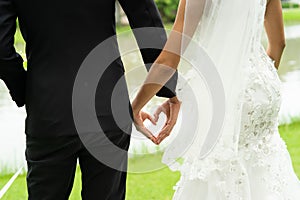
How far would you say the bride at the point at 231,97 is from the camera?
2182 mm

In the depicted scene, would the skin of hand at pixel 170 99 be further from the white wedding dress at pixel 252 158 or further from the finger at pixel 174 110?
the white wedding dress at pixel 252 158

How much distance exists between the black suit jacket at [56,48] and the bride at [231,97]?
0.14 meters

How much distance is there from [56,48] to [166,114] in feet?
1.90

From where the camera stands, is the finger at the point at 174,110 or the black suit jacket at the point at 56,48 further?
the finger at the point at 174,110

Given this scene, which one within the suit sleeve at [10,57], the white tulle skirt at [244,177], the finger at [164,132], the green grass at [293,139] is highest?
the suit sleeve at [10,57]

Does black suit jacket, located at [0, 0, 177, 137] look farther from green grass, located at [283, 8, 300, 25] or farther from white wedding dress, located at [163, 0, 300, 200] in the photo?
green grass, located at [283, 8, 300, 25]

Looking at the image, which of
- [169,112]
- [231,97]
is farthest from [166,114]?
[231,97]

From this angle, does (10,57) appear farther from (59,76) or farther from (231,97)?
(231,97)

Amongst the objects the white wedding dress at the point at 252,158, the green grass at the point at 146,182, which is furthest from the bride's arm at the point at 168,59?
the green grass at the point at 146,182

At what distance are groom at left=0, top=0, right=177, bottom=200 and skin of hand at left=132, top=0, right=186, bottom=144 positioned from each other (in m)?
0.04

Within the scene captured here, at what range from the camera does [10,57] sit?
6.60ft

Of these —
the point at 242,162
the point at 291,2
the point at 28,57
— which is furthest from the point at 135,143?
the point at 291,2

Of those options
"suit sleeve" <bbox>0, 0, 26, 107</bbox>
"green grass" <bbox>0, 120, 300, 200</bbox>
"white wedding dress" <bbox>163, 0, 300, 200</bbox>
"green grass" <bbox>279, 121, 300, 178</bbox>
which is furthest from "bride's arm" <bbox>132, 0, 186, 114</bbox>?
"green grass" <bbox>279, 121, 300, 178</bbox>

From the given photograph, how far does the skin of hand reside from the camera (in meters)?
2.16
